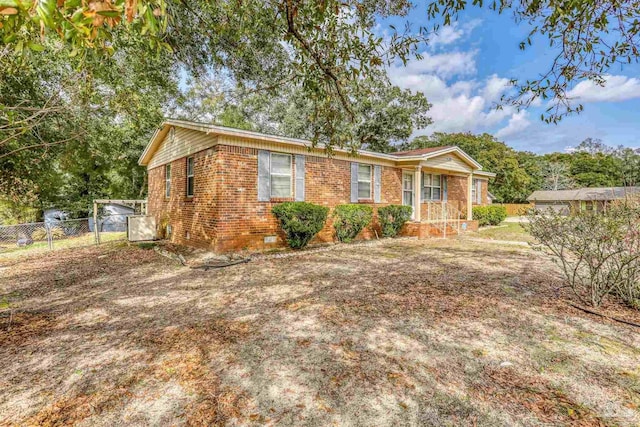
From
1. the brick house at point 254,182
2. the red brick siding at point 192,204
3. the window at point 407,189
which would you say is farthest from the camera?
the window at point 407,189

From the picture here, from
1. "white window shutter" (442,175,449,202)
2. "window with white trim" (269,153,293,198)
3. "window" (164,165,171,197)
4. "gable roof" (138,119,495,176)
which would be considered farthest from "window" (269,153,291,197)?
"white window shutter" (442,175,449,202)

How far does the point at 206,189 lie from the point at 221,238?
161 cm

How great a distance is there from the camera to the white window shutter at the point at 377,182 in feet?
39.7

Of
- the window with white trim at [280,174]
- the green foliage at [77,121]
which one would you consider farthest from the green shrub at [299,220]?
the green foliage at [77,121]

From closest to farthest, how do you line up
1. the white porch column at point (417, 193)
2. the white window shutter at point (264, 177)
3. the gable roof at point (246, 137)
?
the gable roof at point (246, 137), the white window shutter at point (264, 177), the white porch column at point (417, 193)

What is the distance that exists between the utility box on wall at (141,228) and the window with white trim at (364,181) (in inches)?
320

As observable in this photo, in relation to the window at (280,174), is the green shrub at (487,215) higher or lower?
lower

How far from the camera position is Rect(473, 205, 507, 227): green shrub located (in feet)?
57.9

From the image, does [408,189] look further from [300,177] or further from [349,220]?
[300,177]

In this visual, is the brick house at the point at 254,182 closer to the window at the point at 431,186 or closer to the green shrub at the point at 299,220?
the window at the point at 431,186

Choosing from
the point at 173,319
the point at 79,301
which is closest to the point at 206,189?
the point at 79,301

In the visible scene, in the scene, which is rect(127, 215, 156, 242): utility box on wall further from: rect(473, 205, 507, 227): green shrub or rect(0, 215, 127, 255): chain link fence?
rect(473, 205, 507, 227): green shrub

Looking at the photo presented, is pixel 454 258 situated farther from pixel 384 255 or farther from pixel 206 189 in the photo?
pixel 206 189

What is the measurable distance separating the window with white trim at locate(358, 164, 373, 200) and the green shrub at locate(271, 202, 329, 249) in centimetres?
305
